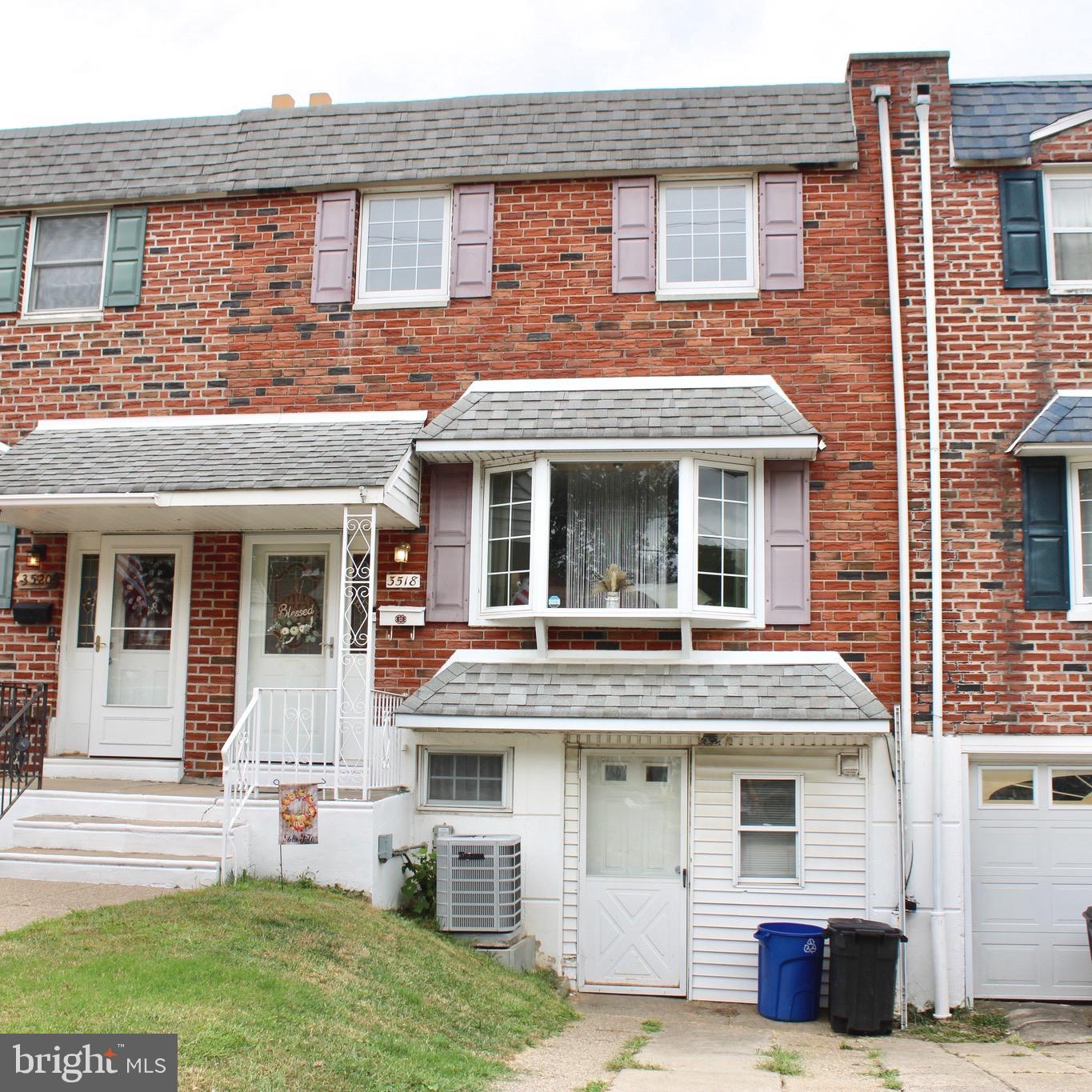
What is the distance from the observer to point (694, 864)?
10562 mm

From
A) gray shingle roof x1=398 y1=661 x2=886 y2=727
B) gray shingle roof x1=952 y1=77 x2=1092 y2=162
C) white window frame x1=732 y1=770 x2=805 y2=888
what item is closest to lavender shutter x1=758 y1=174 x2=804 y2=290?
gray shingle roof x1=952 y1=77 x2=1092 y2=162

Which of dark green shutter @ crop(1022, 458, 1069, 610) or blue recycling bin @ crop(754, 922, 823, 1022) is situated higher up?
dark green shutter @ crop(1022, 458, 1069, 610)

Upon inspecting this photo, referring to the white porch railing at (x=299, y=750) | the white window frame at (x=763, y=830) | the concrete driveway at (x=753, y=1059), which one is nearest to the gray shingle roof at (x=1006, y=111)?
the white window frame at (x=763, y=830)

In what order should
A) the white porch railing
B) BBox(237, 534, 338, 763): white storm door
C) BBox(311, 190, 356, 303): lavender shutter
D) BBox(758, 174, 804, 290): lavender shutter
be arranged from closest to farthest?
the white porch railing
BBox(758, 174, 804, 290): lavender shutter
BBox(237, 534, 338, 763): white storm door
BBox(311, 190, 356, 303): lavender shutter

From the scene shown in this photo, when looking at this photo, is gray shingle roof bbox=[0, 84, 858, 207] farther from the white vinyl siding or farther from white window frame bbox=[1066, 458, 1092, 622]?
the white vinyl siding

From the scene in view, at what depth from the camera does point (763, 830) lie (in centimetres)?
1055

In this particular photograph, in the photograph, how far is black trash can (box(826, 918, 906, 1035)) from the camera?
30.9 feet

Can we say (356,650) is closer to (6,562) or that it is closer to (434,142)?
(6,562)

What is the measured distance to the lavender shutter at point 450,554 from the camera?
1112cm

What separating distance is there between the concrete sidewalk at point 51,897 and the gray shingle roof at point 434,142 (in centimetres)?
675

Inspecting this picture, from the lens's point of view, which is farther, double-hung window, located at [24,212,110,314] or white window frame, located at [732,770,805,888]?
double-hung window, located at [24,212,110,314]

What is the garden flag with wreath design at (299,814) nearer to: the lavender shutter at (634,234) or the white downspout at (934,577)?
the white downspout at (934,577)

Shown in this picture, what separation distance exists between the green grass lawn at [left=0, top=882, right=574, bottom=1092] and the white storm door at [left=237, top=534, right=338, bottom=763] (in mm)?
2302

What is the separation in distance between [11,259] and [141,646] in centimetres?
422
